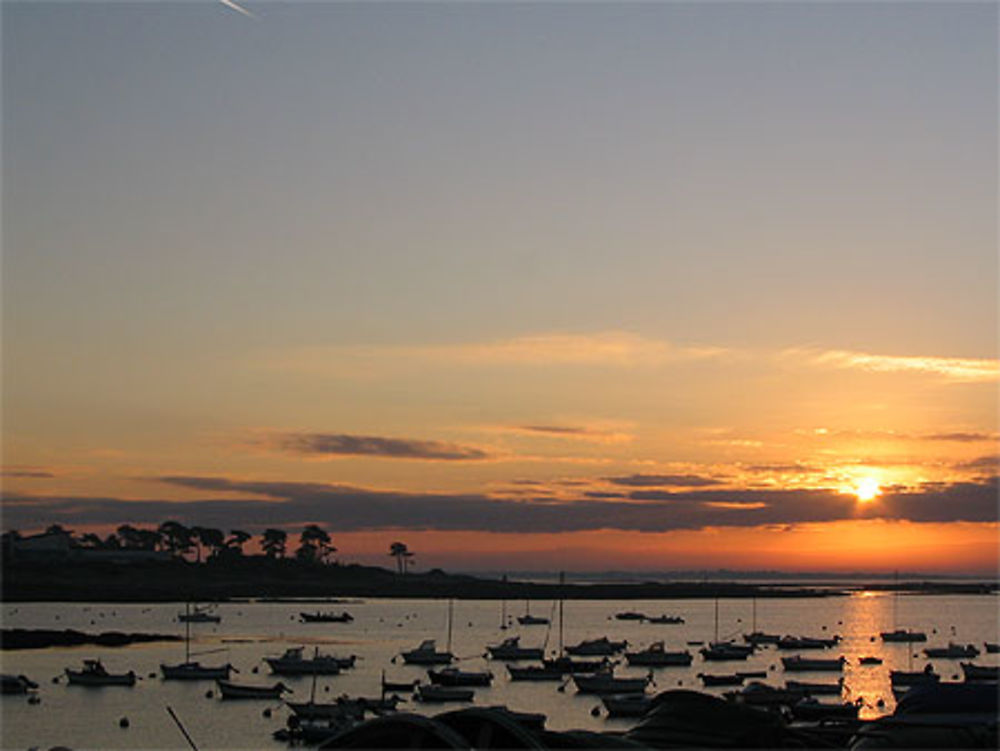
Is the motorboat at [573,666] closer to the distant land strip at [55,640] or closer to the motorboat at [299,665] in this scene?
→ the motorboat at [299,665]

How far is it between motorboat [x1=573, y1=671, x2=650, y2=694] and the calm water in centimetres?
77

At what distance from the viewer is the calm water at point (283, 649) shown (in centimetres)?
5847

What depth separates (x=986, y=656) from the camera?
379 feet

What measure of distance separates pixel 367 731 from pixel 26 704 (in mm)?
62615

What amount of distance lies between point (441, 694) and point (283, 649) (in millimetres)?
45537

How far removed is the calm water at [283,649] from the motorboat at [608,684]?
0.77 metres

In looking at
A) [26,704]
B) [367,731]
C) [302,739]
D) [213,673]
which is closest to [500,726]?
[367,731]

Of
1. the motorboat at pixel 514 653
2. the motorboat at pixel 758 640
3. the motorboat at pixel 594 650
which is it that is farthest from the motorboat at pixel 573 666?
the motorboat at pixel 758 640

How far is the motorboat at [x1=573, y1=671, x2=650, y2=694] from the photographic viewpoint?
69750 millimetres

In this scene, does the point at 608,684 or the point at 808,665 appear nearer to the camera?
the point at 608,684

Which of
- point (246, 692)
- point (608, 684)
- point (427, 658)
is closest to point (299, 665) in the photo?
point (427, 658)

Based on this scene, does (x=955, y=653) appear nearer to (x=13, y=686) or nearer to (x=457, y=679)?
(x=457, y=679)

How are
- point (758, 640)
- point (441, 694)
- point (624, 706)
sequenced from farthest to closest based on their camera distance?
point (758, 640)
point (441, 694)
point (624, 706)

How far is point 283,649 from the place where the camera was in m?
109
